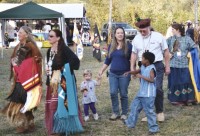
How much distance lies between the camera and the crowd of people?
18.8 ft

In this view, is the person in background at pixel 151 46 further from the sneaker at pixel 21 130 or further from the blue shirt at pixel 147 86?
the sneaker at pixel 21 130

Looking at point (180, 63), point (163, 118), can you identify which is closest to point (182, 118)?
point (163, 118)

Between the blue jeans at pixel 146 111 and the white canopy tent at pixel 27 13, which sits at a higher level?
the white canopy tent at pixel 27 13

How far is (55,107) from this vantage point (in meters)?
5.76

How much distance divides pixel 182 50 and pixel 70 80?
10.2 ft

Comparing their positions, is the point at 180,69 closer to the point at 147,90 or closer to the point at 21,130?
the point at 147,90

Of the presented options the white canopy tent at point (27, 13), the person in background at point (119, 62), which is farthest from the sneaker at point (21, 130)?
the white canopy tent at point (27, 13)

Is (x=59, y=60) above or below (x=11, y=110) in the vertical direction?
above

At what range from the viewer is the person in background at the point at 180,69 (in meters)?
8.02

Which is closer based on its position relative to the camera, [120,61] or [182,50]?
[120,61]

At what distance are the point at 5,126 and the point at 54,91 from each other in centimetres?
145

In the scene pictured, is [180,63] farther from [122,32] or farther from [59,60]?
[59,60]

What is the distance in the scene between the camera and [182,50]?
8.03 m

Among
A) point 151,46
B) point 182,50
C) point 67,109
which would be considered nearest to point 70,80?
point 67,109
